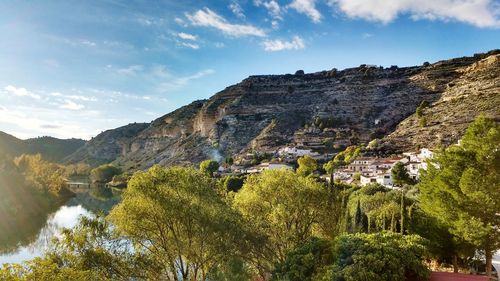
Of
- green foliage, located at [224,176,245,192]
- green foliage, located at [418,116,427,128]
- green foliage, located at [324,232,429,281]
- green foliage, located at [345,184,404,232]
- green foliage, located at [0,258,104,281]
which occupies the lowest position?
green foliage, located at [224,176,245,192]

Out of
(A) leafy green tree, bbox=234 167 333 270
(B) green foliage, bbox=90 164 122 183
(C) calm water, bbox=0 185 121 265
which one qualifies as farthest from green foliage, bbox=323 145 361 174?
(B) green foliage, bbox=90 164 122 183

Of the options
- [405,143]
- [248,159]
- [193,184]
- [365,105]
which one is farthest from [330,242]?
[365,105]

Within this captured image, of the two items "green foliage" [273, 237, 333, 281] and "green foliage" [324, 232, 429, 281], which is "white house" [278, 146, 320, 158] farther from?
"green foliage" [324, 232, 429, 281]

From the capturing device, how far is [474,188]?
18078 mm

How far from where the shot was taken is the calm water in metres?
36.0

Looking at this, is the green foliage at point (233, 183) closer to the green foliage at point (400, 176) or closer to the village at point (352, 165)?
the village at point (352, 165)

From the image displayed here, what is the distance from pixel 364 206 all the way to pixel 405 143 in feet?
209

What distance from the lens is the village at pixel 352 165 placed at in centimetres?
6769

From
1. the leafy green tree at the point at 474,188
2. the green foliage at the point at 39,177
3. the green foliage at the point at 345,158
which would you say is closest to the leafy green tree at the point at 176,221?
the leafy green tree at the point at 474,188

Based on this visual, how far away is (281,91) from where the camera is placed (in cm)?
16975

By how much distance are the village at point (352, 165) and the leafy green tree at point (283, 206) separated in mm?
13874

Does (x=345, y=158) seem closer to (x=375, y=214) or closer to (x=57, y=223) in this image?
(x=375, y=214)

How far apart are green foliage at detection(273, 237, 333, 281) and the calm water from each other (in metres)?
11.4

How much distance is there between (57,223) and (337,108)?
111 m
